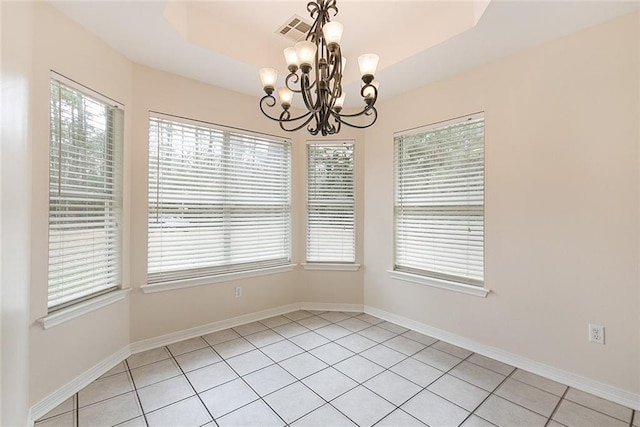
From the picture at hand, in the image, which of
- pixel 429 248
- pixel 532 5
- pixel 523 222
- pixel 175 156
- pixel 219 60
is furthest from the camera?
pixel 429 248

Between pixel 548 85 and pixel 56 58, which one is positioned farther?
pixel 548 85

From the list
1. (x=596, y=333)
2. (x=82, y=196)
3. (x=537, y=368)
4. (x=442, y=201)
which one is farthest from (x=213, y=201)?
(x=596, y=333)

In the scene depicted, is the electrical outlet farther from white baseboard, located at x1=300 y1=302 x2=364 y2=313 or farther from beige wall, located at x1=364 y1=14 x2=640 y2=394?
white baseboard, located at x1=300 y1=302 x2=364 y2=313

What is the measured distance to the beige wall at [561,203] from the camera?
1.96 metres

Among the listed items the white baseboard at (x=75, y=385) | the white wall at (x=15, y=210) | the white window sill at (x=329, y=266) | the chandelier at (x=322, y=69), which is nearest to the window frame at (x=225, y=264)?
the white window sill at (x=329, y=266)

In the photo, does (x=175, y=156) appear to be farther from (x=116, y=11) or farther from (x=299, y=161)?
(x=299, y=161)

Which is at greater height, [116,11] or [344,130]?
[116,11]

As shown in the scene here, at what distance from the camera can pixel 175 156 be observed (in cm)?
284

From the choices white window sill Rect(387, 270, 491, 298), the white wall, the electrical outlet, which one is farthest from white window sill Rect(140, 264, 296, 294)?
the electrical outlet

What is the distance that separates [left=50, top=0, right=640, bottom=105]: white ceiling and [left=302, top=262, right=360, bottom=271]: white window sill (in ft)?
6.99

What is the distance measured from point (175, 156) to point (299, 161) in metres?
1.45

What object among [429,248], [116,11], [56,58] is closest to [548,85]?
[429,248]

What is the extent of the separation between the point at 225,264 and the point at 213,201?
0.70m

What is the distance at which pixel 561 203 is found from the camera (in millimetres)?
2201
